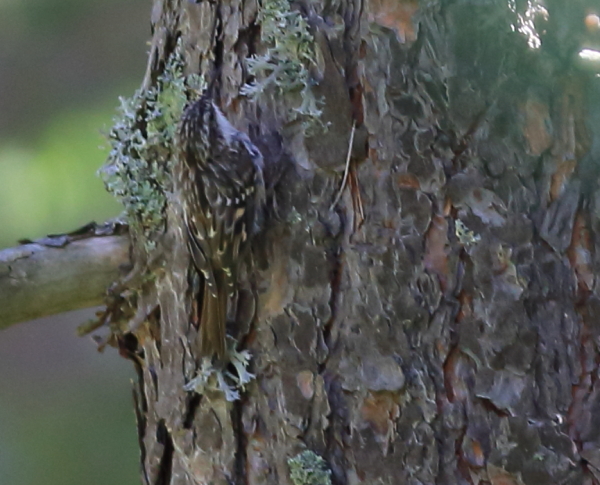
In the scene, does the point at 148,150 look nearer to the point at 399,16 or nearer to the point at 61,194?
the point at 399,16

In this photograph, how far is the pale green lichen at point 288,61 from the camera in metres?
1.67

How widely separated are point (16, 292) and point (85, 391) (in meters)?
1.55

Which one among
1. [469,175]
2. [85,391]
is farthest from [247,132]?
[85,391]

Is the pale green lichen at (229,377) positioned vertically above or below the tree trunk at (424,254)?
below

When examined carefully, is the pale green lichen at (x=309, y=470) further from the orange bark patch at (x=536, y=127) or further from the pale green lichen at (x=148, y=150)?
the orange bark patch at (x=536, y=127)

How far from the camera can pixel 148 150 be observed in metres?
1.88

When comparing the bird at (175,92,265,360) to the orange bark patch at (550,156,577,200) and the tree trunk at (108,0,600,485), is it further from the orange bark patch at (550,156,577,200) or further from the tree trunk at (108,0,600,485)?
the orange bark patch at (550,156,577,200)

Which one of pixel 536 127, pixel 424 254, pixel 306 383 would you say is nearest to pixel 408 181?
pixel 424 254

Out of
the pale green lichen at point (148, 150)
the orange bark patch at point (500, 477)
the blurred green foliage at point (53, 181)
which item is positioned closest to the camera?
the orange bark patch at point (500, 477)

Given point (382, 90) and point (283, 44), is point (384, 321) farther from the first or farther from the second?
point (283, 44)

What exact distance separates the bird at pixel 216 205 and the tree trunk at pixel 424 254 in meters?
0.05

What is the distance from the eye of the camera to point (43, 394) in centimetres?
327

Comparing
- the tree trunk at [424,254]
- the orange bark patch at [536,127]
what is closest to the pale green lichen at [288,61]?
the tree trunk at [424,254]

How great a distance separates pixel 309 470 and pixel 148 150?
806 mm
